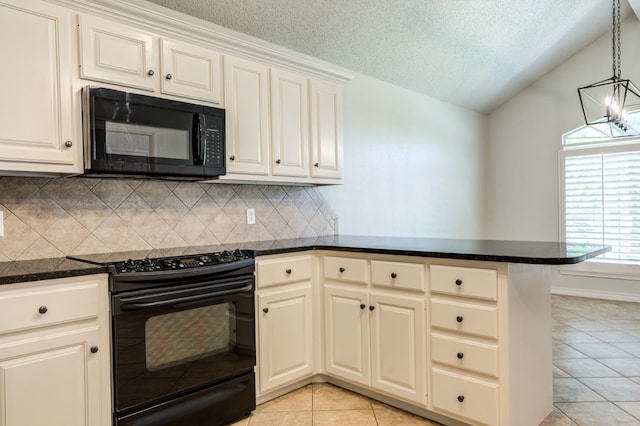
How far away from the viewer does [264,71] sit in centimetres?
280

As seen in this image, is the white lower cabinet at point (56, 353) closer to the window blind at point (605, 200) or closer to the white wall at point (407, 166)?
the white wall at point (407, 166)

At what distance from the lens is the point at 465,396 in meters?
2.10

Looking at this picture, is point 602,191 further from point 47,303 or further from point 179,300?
point 47,303

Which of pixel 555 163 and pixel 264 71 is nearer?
pixel 264 71

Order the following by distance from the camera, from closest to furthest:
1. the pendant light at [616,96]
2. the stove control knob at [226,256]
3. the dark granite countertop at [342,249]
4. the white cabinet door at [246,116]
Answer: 1. the dark granite countertop at [342,249]
2. the stove control knob at [226,256]
3. the white cabinet door at [246,116]
4. the pendant light at [616,96]

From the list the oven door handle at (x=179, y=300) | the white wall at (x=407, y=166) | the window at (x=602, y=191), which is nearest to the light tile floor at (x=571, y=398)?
the oven door handle at (x=179, y=300)

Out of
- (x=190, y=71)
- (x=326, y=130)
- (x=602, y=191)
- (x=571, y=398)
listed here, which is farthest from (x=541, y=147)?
(x=190, y=71)

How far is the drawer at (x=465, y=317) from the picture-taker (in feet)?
6.57

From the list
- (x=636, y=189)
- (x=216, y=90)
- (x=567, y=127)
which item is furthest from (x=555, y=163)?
(x=216, y=90)

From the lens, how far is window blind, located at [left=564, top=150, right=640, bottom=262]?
5066 millimetres

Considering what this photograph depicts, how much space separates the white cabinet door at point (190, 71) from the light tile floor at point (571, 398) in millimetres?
1870

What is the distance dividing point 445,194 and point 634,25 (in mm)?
2889

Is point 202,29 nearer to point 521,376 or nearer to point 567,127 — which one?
point 521,376

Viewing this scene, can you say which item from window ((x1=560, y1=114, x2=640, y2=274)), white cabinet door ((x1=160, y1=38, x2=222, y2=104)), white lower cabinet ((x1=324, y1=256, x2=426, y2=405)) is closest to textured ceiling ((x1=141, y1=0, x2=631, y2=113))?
white cabinet door ((x1=160, y1=38, x2=222, y2=104))
